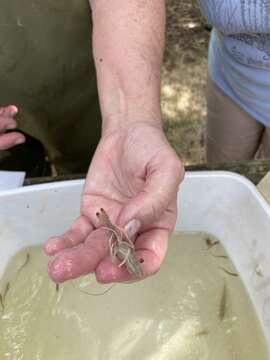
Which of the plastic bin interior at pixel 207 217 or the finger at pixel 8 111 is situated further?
the finger at pixel 8 111

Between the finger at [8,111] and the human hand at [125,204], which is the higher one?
the human hand at [125,204]

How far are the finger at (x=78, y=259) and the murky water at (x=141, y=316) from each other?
1.01ft

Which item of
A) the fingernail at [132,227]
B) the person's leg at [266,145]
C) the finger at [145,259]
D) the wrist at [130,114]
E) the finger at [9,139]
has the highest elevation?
the wrist at [130,114]

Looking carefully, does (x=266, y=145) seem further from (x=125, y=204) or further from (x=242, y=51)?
(x=125, y=204)

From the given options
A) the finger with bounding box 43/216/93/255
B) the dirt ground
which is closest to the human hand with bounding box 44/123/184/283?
the finger with bounding box 43/216/93/255

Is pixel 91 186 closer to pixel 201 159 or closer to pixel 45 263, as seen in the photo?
pixel 45 263

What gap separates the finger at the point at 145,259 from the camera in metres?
0.66

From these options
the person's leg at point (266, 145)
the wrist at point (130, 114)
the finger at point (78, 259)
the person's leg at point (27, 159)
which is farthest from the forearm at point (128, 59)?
the person's leg at point (27, 159)

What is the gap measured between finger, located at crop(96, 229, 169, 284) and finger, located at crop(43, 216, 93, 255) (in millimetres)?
59

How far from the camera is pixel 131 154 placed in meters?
0.77

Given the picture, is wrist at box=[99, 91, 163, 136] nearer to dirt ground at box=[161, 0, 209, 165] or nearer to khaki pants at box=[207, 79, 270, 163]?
khaki pants at box=[207, 79, 270, 163]

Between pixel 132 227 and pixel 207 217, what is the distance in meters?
0.37

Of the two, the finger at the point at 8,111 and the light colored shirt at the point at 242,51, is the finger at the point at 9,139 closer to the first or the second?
the finger at the point at 8,111

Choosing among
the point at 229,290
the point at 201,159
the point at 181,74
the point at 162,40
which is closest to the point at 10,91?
the point at 162,40
